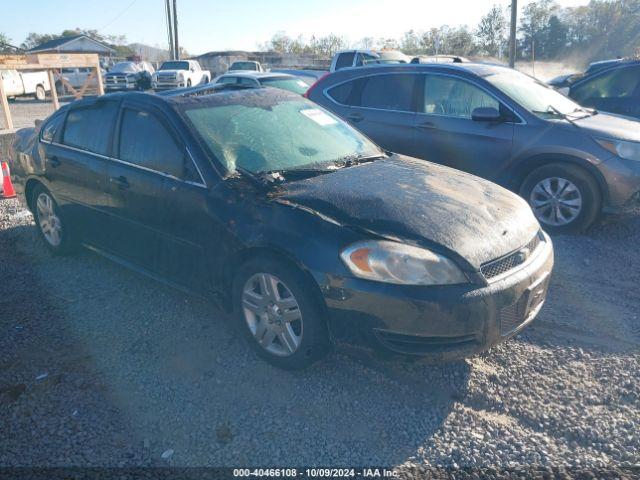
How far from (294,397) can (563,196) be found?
4.06m

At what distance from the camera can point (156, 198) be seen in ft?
12.7

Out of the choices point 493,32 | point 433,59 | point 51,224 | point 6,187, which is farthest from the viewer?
point 493,32

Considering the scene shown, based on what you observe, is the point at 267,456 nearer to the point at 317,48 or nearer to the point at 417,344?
the point at 417,344

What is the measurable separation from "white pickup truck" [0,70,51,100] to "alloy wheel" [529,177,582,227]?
87.5ft

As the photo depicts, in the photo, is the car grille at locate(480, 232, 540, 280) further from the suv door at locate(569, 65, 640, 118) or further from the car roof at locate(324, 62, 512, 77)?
the suv door at locate(569, 65, 640, 118)

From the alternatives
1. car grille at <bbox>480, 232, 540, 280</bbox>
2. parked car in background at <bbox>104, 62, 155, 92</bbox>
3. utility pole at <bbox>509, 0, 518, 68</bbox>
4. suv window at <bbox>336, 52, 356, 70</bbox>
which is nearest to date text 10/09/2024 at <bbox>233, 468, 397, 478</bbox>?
car grille at <bbox>480, 232, 540, 280</bbox>

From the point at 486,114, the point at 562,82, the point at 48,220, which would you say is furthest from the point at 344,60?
the point at 48,220

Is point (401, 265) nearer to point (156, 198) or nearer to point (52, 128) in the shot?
point (156, 198)

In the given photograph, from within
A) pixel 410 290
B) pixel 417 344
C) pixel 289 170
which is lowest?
pixel 417 344

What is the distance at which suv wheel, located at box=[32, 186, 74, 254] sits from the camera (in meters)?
5.18

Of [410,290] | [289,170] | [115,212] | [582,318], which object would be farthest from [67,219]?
[582,318]

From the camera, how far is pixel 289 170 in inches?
147

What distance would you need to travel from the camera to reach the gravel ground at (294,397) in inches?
106

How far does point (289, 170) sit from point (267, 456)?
189cm
